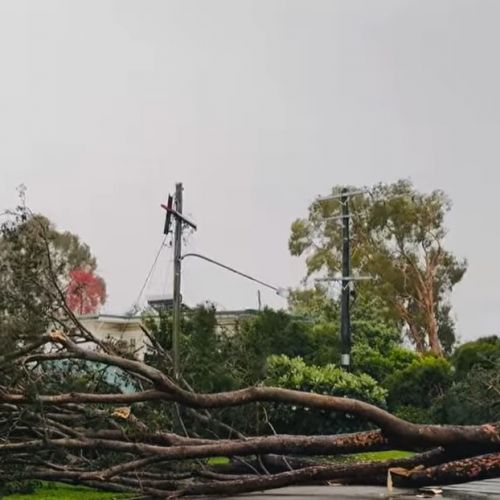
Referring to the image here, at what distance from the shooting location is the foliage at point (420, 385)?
21781 mm

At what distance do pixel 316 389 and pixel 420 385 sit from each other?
5.20 m

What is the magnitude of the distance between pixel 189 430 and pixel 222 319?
1304cm

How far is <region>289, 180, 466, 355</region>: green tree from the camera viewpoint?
34.4 meters

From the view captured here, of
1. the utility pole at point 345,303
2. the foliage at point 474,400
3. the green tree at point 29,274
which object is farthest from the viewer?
the utility pole at point 345,303

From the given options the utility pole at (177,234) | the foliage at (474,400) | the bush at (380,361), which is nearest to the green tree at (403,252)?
the bush at (380,361)

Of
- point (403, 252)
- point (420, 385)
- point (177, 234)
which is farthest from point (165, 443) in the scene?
point (403, 252)

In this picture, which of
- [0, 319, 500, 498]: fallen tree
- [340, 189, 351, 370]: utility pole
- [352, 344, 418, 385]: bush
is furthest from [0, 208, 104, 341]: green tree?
[352, 344, 418, 385]: bush

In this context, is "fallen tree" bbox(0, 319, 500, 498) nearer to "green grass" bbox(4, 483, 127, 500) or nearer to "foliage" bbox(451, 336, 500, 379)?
"green grass" bbox(4, 483, 127, 500)

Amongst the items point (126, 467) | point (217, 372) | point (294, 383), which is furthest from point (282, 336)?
point (126, 467)

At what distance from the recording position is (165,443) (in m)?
9.33

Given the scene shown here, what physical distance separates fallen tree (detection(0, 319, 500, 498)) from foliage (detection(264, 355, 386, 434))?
6.55 metres

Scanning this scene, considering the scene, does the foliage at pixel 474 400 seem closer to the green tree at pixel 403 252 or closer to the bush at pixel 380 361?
the bush at pixel 380 361

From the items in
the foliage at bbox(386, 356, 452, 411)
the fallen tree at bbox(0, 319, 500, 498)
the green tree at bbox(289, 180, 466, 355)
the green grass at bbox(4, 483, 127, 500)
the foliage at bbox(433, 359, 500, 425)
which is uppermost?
the green tree at bbox(289, 180, 466, 355)

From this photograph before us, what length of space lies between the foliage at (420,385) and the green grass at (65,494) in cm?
1202
